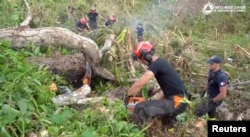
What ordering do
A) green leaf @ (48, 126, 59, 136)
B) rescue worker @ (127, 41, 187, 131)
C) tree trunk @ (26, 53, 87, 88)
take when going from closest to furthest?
green leaf @ (48, 126, 59, 136), rescue worker @ (127, 41, 187, 131), tree trunk @ (26, 53, 87, 88)

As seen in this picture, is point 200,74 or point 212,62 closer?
point 212,62

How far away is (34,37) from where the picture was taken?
213 inches

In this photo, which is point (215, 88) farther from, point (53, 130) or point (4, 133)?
point (4, 133)

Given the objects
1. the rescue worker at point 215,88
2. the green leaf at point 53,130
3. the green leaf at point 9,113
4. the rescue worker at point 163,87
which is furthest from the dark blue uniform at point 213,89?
the green leaf at point 9,113

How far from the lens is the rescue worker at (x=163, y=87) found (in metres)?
4.41

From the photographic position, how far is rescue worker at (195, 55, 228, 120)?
18.0 ft

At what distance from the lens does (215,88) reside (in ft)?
18.9

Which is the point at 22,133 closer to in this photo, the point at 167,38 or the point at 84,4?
the point at 167,38

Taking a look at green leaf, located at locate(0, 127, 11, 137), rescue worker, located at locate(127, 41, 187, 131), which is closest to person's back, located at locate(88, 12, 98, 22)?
rescue worker, located at locate(127, 41, 187, 131)

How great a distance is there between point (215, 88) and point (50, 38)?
2.48 meters

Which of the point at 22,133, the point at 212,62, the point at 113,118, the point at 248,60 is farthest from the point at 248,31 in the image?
the point at 22,133

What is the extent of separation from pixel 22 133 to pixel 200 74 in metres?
5.17

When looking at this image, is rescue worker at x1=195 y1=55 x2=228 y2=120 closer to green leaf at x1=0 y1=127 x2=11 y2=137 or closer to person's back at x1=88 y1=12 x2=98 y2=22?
green leaf at x1=0 y1=127 x2=11 y2=137

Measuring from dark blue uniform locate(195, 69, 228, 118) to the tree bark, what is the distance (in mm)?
1687
